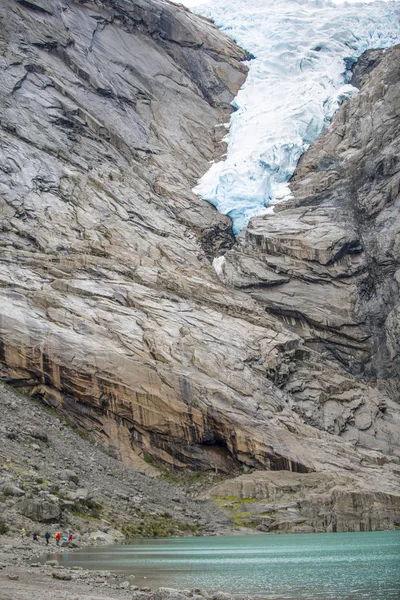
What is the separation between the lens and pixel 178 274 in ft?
274

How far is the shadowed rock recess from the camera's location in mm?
64750

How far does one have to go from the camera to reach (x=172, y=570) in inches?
1251

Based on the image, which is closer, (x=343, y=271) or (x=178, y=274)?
(x=178, y=274)

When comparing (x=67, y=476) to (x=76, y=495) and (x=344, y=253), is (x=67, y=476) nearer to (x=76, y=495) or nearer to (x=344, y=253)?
(x=76, y=495)

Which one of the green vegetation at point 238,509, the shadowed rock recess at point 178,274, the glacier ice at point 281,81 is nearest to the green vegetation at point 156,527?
the green vegetation at point 238,509

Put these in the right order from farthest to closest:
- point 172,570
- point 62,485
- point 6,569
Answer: point 62,485
point 172,570
point 6,569

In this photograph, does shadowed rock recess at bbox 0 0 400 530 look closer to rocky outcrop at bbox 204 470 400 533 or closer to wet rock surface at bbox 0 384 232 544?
rocky outcrop at bbox 204 470 400 533

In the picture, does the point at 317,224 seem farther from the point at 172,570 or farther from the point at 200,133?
the point at 172,570

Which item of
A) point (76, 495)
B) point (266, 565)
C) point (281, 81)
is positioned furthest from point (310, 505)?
point (281, 81)

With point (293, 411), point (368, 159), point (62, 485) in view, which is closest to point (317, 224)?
point (368, 159)

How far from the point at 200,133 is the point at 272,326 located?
50.8 m

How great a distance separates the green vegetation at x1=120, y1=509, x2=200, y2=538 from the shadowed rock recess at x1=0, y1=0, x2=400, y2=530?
1029 cm

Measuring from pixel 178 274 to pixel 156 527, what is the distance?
38.4 meters

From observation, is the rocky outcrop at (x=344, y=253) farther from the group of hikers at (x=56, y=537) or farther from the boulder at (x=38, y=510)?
the group of hikers at (x=56, y=537)
